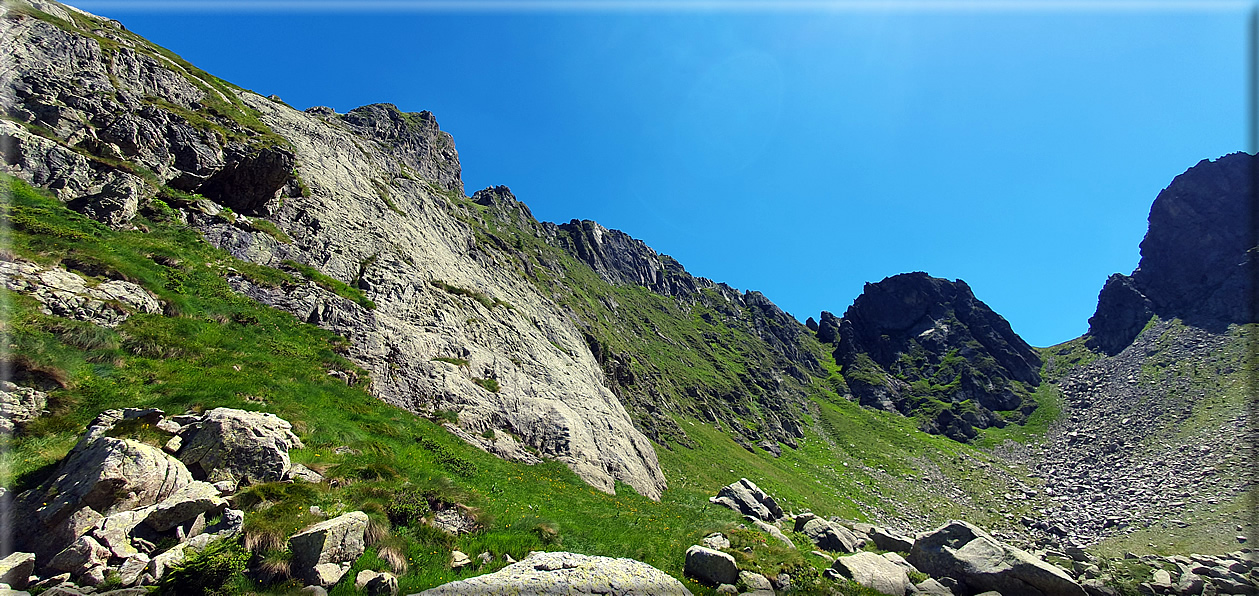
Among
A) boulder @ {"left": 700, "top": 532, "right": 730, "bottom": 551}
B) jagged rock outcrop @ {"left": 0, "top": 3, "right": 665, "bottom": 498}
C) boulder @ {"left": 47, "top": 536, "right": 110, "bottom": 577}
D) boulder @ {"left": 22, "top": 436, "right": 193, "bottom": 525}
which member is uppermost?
jagged rock outcrop @ {"left": 0, "top": 3, "right": 665, "bottom": 498}

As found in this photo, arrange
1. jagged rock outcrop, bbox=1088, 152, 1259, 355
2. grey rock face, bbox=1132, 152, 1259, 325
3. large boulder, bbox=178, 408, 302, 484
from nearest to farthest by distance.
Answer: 1. large boulder, bbox=178, 408, 302, 484
2. grey rock face, bbox=1132, 152, 1259, 325
3. jagged rock outcrop, bbox=1088, 152, 1259, 355

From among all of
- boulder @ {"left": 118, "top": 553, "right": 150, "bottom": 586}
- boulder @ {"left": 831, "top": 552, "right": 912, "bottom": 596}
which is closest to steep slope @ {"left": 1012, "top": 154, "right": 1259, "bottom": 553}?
boulder @ {"left": 831, "top": 552, "right": 912, "bottom": 596}

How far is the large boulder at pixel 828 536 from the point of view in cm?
2280

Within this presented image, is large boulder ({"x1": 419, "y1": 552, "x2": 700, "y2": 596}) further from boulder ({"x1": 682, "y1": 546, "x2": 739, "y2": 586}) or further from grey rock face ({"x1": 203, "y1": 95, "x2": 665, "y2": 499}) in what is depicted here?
grey rock face ({"x1": 203, "y1": 95, "x2": 665, "y2": 499})

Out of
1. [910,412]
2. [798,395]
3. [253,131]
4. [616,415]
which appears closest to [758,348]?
[798,395]

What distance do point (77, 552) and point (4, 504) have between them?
251cm

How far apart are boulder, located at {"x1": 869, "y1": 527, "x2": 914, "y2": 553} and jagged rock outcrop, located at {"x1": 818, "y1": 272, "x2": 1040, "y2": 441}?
138 m

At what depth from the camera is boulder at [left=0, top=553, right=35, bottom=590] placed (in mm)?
7008

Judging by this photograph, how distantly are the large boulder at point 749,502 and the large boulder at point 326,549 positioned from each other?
24.1m

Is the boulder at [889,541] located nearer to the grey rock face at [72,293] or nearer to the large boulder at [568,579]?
the large boulder at [568,579]

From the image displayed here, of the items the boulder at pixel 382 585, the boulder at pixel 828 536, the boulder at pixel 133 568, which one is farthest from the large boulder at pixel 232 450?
the boulder at pixel 828 536

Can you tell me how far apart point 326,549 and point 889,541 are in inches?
996

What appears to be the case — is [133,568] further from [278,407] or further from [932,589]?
[932,589]

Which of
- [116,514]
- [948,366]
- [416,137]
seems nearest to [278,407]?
[116,514]
